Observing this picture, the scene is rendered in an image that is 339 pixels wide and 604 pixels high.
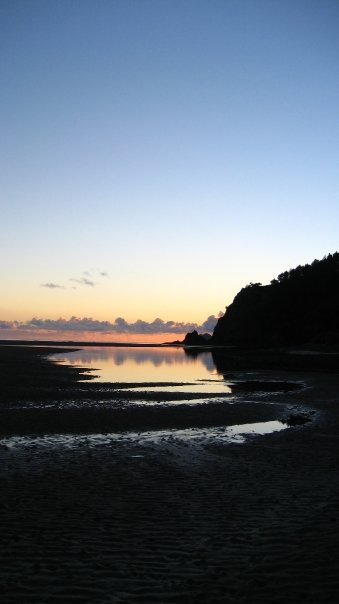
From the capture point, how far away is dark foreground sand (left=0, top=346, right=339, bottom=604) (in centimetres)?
762

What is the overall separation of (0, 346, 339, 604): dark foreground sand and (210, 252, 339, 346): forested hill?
130473 millimetres

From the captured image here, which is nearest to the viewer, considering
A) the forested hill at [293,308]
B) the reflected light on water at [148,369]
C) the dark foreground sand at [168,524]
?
the dark foreground sand at [168,524]

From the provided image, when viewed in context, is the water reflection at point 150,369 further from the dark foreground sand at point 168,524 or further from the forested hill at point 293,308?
the forested hill at point 293,308

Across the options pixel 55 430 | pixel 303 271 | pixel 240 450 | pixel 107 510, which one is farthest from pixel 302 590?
pixel 303 271

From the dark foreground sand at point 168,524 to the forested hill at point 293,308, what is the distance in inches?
5137

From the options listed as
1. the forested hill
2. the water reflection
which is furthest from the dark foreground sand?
the forested hill

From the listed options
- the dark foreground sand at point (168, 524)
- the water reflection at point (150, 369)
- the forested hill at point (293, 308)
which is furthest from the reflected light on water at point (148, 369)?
the forested hill at point (293, 308)

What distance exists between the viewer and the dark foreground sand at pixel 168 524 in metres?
7.62

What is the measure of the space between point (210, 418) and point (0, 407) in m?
12.0

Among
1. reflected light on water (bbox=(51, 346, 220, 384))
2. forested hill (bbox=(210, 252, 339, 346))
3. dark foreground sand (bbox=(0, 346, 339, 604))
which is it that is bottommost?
reflected light on water (bbox=(51, 346, 220, 384))

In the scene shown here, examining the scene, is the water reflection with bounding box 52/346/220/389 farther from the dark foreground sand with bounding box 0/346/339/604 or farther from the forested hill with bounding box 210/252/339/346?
the forested hill with bounding box 210/252/339/346

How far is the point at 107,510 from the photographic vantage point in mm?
11234

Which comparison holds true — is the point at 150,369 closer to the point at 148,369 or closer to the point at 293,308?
the point at 148,369

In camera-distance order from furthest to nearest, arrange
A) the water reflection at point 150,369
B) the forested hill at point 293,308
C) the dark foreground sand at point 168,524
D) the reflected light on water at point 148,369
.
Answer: the forested hill at point 293,308
the reflected light on water at point 148,369
the water reflection at point 150,369
the dark foreground sand at point 168,524
